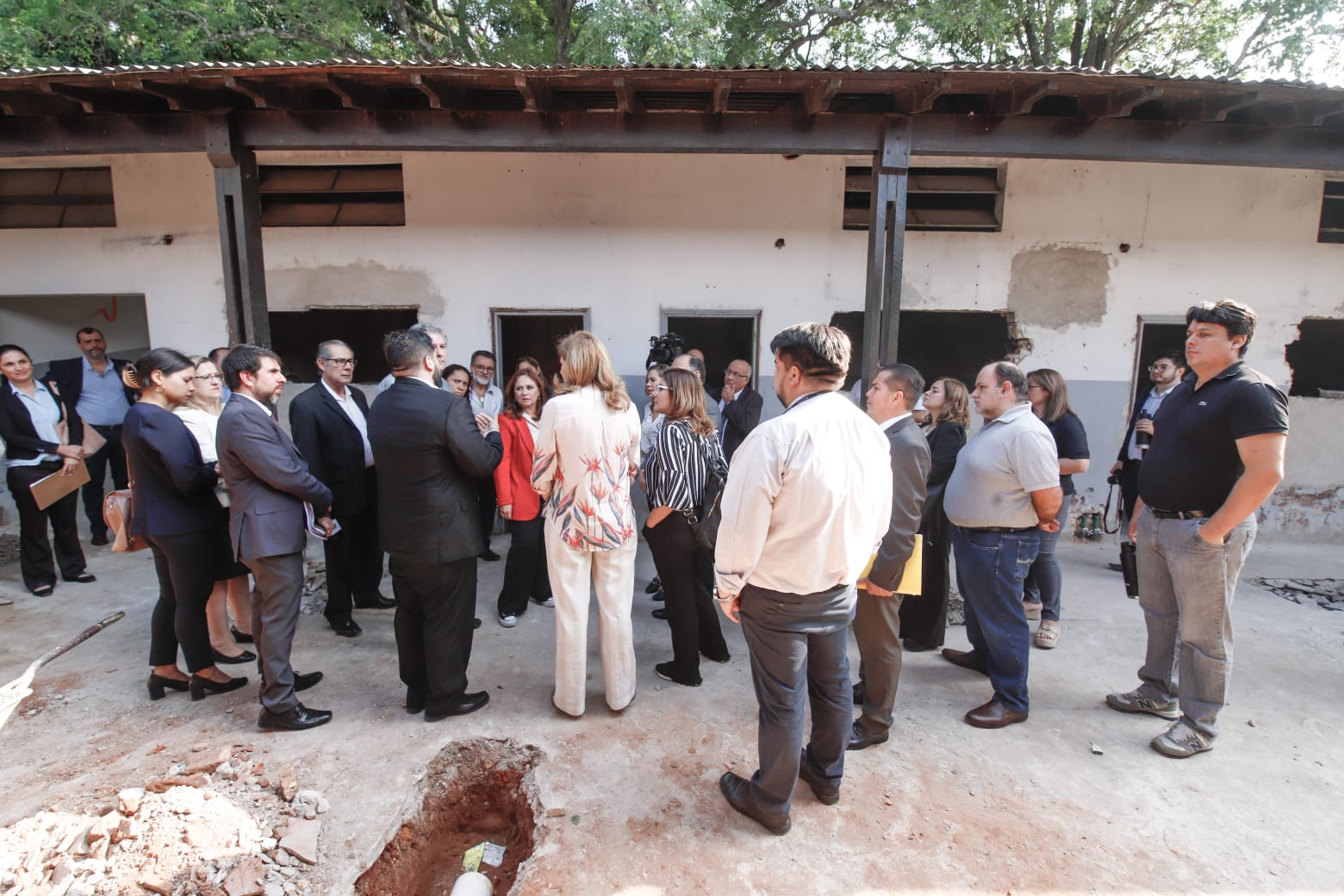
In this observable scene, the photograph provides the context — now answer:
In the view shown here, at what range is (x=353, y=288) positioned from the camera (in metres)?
6.56

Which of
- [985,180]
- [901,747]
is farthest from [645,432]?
[985,180]

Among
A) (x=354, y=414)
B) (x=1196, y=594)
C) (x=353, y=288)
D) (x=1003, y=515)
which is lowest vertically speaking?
(x=1196, y=594)

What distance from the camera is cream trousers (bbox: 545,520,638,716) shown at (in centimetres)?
324

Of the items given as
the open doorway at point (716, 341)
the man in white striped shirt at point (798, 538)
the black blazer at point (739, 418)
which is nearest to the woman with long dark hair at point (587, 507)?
the man in white striped shirt at point (798, 538)

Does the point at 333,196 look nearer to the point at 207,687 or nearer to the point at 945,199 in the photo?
the point at 207,687

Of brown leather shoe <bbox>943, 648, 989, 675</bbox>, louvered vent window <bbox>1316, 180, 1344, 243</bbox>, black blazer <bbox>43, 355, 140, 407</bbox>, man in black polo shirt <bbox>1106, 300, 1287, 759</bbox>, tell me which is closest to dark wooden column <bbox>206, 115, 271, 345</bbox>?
black blazer <bbox>43, 355, 140, 407</bbox>

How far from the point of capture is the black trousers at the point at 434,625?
315cm

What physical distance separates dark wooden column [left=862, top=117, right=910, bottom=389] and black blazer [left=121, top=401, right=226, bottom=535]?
435 centimetres

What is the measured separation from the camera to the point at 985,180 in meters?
6.73

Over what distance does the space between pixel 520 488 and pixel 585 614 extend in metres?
1.24

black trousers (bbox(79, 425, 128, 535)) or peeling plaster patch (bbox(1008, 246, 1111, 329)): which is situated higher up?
peeling plaster patch (bbox(1008, 246, 1111, 329))

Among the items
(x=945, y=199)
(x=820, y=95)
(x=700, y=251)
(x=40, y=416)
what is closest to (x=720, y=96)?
(x=820, y=95)

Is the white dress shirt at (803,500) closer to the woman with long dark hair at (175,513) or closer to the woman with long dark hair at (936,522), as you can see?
the woman with long dark hair at (936,522)

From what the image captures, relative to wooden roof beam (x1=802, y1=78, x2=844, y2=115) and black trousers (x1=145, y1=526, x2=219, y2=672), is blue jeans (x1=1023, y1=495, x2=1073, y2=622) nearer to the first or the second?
wooden roof beam (x1=802, y1=78, x2=844, y2=115)
